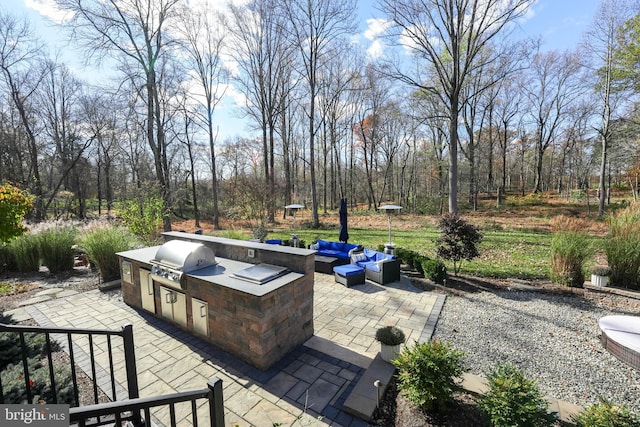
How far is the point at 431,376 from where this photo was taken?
109 inches

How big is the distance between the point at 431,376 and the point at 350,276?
416 cm

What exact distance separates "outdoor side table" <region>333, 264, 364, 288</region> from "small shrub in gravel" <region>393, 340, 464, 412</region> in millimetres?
3940

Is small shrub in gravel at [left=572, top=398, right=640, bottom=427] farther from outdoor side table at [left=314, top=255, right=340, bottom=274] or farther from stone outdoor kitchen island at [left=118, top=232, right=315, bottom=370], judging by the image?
outdoor side table at [left=314, top=255, right=340, bottom=274]

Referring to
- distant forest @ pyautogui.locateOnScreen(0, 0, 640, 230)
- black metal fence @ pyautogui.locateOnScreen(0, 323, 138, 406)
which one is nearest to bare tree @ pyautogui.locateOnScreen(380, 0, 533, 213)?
distant forest @ pyautogui.locateOnScreen(0, 0, 640, 230)

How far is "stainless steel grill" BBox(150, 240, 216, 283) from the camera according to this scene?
14.1ft

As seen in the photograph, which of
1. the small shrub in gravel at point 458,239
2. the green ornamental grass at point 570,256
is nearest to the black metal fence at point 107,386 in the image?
the small shrub in gravel at point 458,239

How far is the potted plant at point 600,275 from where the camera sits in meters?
5.97

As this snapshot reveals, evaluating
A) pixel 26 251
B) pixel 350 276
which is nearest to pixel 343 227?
pixel 350 276

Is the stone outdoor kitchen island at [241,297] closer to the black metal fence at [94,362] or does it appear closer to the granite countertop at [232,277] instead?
the granite countertop at [232,277]

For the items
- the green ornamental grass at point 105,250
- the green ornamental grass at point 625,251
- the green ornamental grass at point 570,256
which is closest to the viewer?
the green ornamental grass at point 625,251

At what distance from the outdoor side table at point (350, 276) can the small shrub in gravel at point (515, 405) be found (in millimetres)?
4387

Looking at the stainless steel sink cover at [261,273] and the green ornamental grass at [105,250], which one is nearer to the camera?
the stainless steel sink cover at [261,273]

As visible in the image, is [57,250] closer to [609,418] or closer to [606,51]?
[609,418]

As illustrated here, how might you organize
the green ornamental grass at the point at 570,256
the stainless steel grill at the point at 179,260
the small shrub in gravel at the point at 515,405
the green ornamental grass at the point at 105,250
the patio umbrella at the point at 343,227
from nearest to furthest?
1. the small shrub in gravel at the point at 515,405
2. the stainless steel grill at the point at 179,260
3. the green ornamental grass at the point at 570,256
4. the green ornamental grass at the point at 105,250
5. the patio umbrella at the point at 343,227
